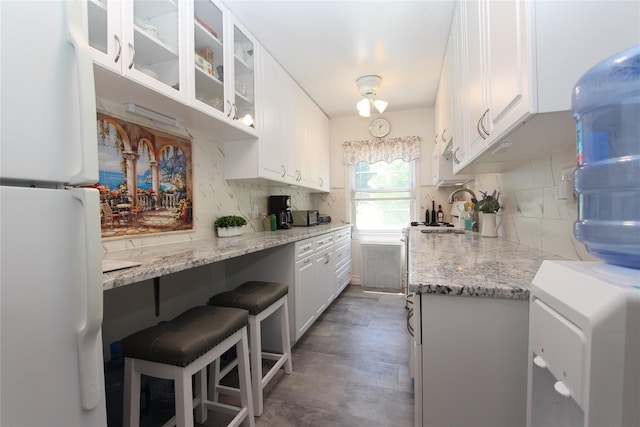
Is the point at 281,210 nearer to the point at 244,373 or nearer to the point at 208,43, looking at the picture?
the point at 208,43

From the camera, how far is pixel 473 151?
55.8 inches

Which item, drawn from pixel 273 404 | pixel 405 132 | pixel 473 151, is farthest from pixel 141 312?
pixel 405 132

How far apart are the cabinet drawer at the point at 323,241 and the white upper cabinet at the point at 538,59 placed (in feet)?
5.55

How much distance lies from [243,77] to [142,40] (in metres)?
0.86

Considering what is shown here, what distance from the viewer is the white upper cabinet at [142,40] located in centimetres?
116

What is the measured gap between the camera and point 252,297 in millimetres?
1565

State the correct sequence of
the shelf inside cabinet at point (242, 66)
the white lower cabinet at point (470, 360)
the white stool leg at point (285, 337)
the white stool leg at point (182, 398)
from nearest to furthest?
the white lower cabinet at point (470, 360) → the white stool leg at point (182, 398) → the white stool leg at point (285, 337) → the shelf inside cabinet at point (242, 66)

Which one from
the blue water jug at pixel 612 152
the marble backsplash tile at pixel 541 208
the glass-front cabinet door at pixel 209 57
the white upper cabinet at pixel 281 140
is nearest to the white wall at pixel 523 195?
the marble backsplash tile at pixel 541 208

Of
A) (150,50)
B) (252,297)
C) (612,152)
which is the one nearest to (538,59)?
(612,152)

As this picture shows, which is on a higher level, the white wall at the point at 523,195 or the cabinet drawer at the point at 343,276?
the white wall at the point at 523,195

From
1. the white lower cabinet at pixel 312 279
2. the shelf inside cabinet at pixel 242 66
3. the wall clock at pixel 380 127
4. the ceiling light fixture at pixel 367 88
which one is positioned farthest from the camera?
the wall clock at pixel 380 127

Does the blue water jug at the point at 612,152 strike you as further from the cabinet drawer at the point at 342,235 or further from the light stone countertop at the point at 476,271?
the cabinet drawer at the point at 342,235

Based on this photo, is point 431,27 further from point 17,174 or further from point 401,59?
point 17,174

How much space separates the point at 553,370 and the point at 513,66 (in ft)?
2.83
